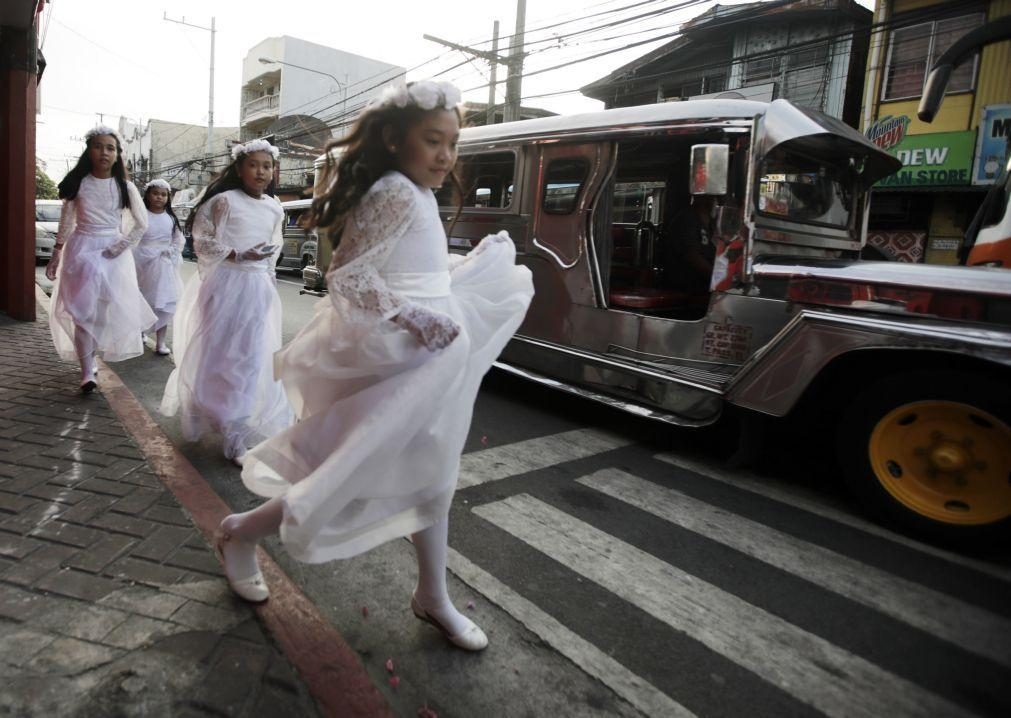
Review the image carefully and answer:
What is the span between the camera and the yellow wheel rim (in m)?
3.03

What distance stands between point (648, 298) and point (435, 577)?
3.50 m

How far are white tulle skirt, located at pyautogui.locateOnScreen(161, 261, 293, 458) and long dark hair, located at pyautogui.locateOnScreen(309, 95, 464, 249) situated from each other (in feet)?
6.25

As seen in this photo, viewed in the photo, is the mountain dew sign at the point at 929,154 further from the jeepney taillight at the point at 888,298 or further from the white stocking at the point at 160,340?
the white stocking at the point at 160,340

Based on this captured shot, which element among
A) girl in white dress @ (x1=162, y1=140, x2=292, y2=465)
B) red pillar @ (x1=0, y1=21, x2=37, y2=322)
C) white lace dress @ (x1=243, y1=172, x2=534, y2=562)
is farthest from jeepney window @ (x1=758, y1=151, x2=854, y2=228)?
red pillar @ (x1=0, y1=21, x2=37, y2=322)

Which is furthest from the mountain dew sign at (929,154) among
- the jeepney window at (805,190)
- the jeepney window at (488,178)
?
the jeepney window at (488,178)

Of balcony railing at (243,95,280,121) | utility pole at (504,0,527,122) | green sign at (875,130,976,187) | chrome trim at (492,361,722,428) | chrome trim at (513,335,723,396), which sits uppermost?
balcony railing at (243,95,280,121)

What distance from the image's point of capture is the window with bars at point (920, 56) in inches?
488

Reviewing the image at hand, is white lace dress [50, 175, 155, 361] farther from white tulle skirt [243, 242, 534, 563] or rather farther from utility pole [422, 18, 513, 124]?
utility pole [422, 18, 513, 124]

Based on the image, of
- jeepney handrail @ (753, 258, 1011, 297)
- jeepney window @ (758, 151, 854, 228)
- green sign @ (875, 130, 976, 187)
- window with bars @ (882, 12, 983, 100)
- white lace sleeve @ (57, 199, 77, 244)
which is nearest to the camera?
jeepney handrail @ (753, 258, 1011, 297)

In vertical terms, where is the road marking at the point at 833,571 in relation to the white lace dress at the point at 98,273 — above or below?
below

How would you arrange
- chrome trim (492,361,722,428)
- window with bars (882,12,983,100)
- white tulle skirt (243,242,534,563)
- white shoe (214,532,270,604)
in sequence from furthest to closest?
1. window with bars (882,12,983,100)
2. chrome trim (492,361,722,428)
3. white shoe (214,532,270,604)
4. white tulle skirt (243,242,534,563)

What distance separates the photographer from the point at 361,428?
1.76 meters

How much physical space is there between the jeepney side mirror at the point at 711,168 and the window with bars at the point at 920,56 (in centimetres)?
1208

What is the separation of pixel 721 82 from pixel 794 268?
589 inches
